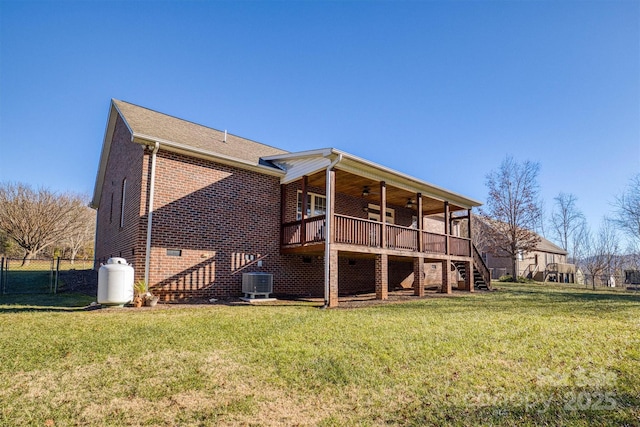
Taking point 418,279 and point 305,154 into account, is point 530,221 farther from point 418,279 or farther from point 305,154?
point 305,154

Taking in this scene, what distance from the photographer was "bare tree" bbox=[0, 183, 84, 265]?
26.6 m

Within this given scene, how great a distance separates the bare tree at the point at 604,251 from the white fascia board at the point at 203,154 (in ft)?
77.2

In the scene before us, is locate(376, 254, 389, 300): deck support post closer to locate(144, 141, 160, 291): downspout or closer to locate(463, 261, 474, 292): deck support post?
locate(463, 261, 474, 292): deck support post

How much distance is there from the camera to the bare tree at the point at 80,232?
30.8 metres

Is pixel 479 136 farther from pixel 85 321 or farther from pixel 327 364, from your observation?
pixel 85 321

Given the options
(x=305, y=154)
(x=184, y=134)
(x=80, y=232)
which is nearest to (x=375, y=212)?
(x=305, y=154)

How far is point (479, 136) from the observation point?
15164 mm

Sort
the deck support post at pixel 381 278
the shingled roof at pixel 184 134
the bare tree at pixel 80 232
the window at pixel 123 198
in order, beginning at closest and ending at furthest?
the shingled roof at pixel 184 134 → the deck support post at pixel 381 278 → the window at pixel 123 198 → the bare tree at pixel 80 232

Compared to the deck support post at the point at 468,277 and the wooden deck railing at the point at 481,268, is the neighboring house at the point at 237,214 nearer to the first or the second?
the deck support post at the point at 468,277

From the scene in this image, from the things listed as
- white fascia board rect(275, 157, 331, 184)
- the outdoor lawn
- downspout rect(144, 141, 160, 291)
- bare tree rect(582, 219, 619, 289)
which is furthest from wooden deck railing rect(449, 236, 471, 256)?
bare tree rect(582, 219, 619, 289)

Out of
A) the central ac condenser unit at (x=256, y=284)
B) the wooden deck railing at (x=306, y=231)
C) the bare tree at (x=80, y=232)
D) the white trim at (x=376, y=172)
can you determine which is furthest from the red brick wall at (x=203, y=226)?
the bare tree at (x=80, y=232)

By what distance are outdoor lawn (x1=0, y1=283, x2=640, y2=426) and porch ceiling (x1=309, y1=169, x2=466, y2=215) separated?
6185mm

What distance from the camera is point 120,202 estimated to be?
40.1 ft

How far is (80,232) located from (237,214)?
1152 inches
